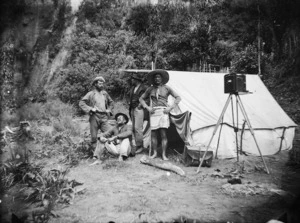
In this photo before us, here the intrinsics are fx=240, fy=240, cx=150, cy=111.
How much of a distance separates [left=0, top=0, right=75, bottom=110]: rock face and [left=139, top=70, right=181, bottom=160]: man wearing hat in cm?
945

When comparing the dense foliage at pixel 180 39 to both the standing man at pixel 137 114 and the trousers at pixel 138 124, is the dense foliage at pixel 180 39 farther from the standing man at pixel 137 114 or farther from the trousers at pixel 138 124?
the trousers at pixel 138 124

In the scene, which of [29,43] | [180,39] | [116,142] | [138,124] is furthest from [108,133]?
[29,43]

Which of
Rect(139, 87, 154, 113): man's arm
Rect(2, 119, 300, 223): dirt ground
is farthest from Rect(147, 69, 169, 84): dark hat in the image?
Rect(2, 119, 300, 223): dirt ground

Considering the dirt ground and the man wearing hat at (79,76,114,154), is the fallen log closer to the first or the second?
the dirt ground

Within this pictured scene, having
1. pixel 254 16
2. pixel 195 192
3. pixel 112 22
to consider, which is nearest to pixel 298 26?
pixel 254 16

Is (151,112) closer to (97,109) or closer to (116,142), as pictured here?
(116,142)

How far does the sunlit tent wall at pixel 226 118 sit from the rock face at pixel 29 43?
972 cm

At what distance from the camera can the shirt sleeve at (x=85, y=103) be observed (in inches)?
218

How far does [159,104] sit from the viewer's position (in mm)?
5535

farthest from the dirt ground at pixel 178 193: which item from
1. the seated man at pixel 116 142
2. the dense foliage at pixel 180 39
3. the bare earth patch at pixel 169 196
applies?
the dense foliage at pixel 180 39

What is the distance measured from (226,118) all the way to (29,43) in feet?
41.0

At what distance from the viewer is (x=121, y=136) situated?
18.0 ft

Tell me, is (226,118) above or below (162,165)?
above

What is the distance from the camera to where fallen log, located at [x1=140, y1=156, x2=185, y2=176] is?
4.62 meters
